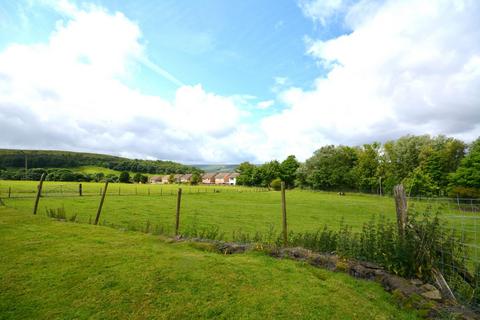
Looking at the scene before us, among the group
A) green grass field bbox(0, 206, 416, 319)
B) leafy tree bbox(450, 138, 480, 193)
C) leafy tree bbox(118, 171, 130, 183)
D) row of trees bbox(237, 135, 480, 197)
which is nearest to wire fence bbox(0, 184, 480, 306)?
green grass field bbox(0, 206, 416, 319)

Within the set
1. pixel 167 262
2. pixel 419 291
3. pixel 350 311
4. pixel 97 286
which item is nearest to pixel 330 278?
pixel 350 311

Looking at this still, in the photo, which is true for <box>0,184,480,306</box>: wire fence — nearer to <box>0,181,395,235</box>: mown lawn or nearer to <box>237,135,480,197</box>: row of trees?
<box>0,181,395,235</box>: mown lawn

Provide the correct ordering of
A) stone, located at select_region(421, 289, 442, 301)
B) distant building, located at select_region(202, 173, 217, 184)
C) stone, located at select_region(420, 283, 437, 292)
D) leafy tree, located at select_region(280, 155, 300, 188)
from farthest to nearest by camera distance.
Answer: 1. distant building, located at select_region(202, 173, 217, 184)
2. leafy tree, located at select_region(280, 155, 300, 188)
3. stone, located at select_region(420, 283, 437, 292)
4. stone, located at select_region(421, 289, 442, 301)

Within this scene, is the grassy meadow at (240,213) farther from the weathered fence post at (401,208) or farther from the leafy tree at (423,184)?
the leafy tree at (423,184)

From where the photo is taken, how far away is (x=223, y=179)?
14425cm

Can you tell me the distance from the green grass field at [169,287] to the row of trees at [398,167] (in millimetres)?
39925

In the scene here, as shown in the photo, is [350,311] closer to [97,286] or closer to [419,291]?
[419,291]

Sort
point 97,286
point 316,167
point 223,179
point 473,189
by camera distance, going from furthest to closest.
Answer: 1. point 223,179
2. point 316,167
3. point 473,189
4. point 97,286

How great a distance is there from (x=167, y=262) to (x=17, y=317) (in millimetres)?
2481

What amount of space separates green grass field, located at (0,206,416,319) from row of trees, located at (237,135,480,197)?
131 feet

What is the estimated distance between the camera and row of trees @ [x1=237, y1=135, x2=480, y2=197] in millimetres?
38906

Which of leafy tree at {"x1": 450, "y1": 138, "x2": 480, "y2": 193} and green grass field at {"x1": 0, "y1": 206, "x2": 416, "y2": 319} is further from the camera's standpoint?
leafy tree at {"x1": 450, "y1": 138, "x2": 480, "y2": 193}

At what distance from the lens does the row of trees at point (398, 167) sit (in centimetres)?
3891

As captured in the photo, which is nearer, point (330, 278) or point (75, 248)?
point (330, 278)
